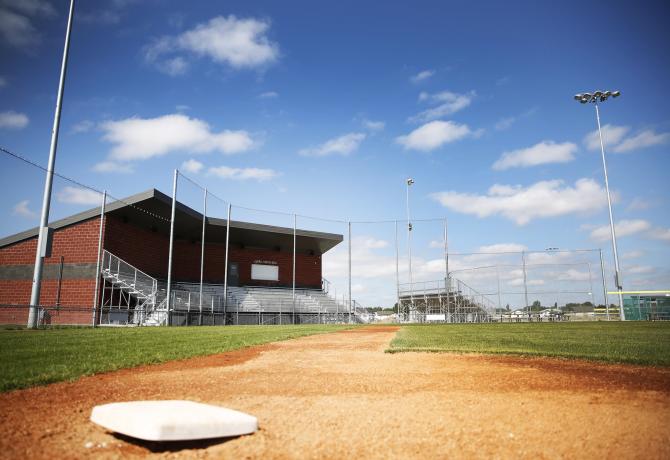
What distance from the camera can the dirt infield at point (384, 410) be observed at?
79.4 inches

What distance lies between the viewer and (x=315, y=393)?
3371 millimetres

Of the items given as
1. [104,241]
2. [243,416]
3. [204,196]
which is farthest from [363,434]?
[204,196]

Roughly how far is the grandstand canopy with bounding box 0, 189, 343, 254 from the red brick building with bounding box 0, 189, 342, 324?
0.15 ft

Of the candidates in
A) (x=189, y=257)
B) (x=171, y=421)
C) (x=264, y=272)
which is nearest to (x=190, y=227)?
(x=189, y=257)

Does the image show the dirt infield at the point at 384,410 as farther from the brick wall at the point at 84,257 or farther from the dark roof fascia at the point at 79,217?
the dark roof fascia at the point at 79,217

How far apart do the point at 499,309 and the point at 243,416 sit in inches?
1118

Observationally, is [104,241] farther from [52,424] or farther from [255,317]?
[52,424]

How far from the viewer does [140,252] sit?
23766 millimetres

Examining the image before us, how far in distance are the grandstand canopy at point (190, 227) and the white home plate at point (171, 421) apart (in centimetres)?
2015

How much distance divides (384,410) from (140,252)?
78.6 feet

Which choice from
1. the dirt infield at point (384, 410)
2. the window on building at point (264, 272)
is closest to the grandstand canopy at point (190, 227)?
the window on building at point (264, 272)

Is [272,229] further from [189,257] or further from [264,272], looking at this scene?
[189,257]

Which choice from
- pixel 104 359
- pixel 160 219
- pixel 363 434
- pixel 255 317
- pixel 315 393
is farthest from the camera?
pixel 255 317

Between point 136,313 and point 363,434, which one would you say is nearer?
point 363,434
